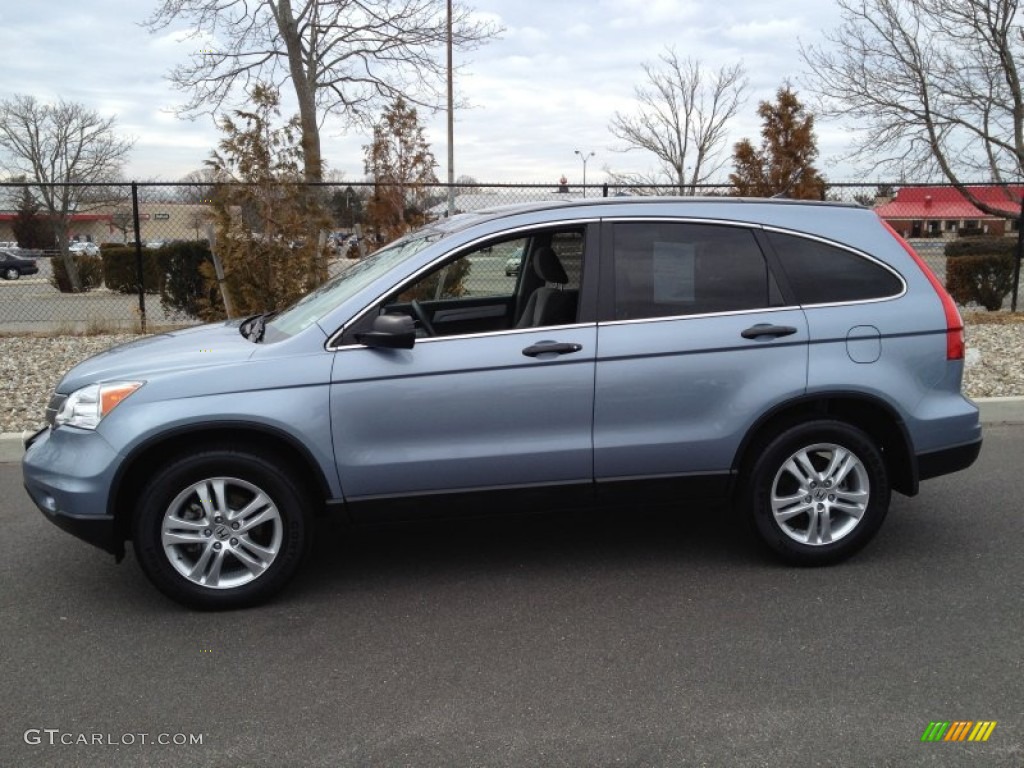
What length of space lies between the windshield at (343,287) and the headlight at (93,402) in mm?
763

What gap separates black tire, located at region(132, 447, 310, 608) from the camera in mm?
3986

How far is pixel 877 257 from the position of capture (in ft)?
14.9

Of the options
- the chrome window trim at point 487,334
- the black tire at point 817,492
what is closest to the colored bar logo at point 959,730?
the black tire at point 817,492

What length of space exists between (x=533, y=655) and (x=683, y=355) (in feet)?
5.08

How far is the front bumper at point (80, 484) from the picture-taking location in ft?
12.9

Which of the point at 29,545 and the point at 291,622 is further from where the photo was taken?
the point at 29,545

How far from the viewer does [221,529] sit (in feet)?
13.3

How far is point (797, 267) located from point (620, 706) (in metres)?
2.36

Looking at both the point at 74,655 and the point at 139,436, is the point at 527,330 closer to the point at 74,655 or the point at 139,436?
the point at 139,436

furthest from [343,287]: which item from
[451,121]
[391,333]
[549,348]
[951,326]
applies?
[451,121]

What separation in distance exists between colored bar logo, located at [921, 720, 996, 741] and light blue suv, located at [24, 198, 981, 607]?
142 cm

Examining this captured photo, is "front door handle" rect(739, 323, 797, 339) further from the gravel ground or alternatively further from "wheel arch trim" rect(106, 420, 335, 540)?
the gravel ground

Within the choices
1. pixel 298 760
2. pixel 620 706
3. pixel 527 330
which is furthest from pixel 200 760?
pixel 527 330

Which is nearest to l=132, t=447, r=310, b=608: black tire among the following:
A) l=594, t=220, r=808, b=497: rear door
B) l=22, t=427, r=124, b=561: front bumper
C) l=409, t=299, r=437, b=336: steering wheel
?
l=22, t=427, r=124, b=561: front bumper
